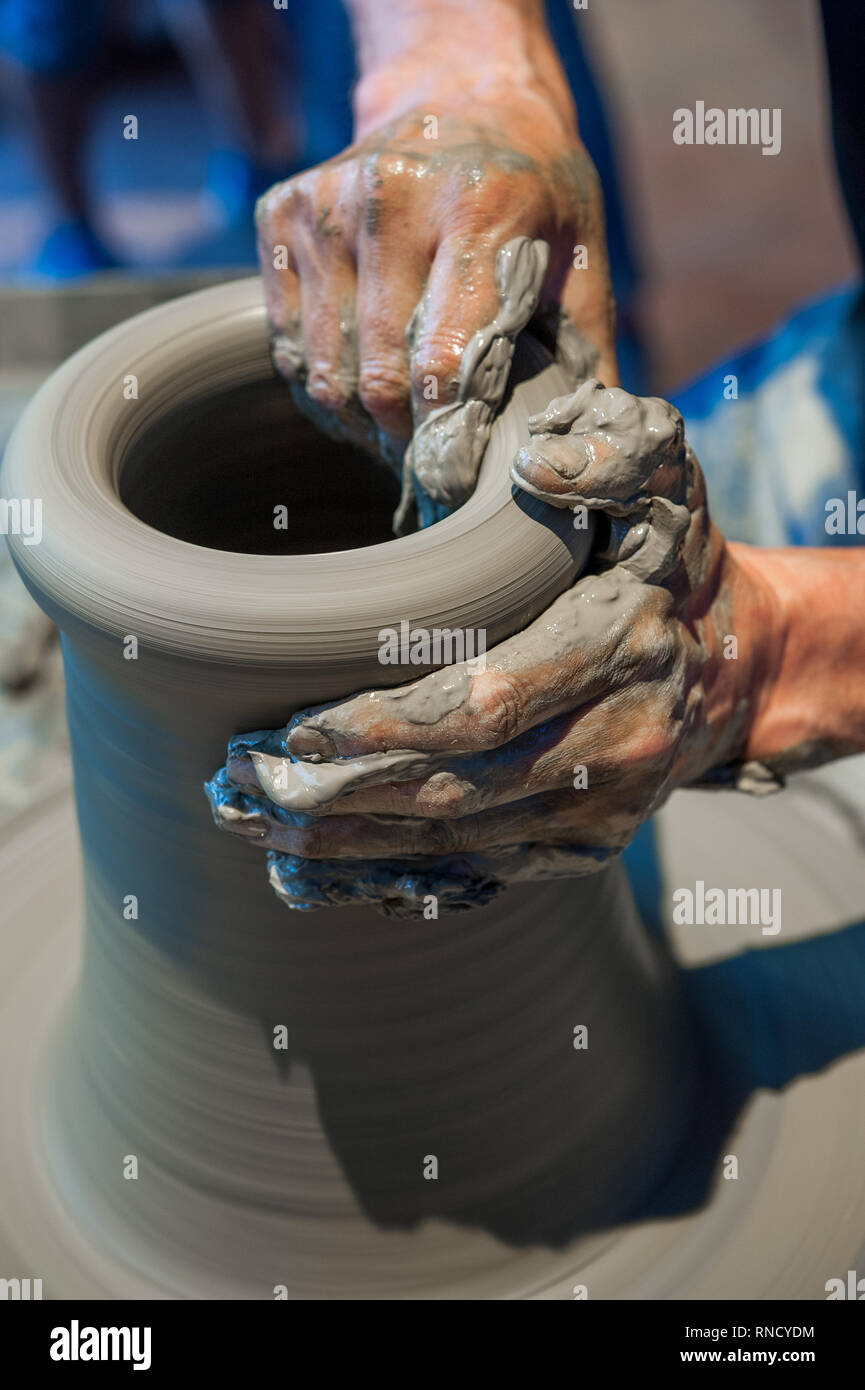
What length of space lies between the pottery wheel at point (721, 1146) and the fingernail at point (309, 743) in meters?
0.44

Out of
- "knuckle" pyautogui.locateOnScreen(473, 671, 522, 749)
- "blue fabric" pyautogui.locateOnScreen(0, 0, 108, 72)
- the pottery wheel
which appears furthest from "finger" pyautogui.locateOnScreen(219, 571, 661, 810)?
"blue fabric" pyautogui.locateOnScreen(0, 0, 108, 72)

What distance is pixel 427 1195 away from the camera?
1074 mm

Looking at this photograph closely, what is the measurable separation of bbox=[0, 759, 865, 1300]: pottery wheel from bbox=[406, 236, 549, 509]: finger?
560 millimetres

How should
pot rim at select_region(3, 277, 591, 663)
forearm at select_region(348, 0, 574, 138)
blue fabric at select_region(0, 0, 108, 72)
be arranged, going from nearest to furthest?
pot rim at select_region(3, 277, 591, 663)
forearm at select_region(348, 0, 574, 138)
blue fabric at select_region(0, 0, 108, 72)

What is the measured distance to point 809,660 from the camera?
1185 mm

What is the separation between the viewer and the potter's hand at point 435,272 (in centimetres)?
103

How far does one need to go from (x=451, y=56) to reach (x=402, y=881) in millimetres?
822

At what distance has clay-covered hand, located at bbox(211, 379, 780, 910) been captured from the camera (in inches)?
33.0
